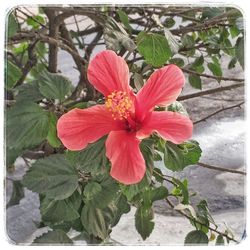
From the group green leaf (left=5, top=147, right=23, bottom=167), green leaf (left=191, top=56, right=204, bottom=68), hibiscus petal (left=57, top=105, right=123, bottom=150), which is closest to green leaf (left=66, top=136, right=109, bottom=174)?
hibiscus petal (left=57, top=105, right=123, bottom=150)

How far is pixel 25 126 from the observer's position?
65cm

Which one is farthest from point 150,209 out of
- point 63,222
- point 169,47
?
point 169,47

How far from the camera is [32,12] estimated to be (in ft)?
2.53

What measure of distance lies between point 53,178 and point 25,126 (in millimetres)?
75

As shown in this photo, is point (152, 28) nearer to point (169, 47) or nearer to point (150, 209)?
point (169, 47)

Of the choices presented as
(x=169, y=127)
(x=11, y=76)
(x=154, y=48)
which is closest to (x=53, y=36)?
(x=11, y=76)

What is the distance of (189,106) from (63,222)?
22 centimetres

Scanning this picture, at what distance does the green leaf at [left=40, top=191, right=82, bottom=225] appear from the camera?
701mm

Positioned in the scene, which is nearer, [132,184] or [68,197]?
[132,184]

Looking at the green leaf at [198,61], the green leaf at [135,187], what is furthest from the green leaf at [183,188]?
the green leaf at [198,61]

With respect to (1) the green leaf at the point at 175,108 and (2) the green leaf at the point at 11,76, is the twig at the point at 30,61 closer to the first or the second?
(2) the green leaf at the point at 11,76

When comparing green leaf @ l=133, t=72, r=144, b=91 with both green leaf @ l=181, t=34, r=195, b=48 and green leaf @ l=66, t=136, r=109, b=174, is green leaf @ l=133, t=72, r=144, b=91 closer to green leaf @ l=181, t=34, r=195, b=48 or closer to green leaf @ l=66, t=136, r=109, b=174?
green leaf @ l=66, t=136, r=109, b=174

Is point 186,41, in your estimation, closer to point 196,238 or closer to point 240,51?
point 240,51

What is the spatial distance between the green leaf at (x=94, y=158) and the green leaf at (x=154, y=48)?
13 cm
